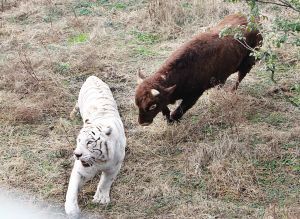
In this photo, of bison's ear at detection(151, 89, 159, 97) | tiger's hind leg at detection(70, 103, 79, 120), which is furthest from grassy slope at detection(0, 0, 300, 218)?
bison's ear at detection(151, 89, 159, 97)

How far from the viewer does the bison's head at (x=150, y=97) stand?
6207mm

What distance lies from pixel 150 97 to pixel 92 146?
1559 millimetres

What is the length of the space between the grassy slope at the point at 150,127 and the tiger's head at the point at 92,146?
724 millimetres

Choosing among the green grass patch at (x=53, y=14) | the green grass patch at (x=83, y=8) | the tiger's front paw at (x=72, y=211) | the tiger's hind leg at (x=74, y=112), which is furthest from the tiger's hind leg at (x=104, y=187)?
the green grass patch at (x=83, y=8)

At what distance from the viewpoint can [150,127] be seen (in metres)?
6.93

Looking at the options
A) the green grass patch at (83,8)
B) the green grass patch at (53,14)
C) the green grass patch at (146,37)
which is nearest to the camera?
the green grass patch at (146,37)

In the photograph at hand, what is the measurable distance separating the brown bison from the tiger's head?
134 cm

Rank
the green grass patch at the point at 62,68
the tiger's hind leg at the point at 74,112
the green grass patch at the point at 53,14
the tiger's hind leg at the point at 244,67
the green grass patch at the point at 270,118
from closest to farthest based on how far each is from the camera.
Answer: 1. the green grass patch at the point at 270,118
2. the tiger's hind leg at the point at 74,112
3. the tiger's hind leg at the point at 244,67
4. the green grass patch at the point at 62,68
5. the green grass patch at the point at 53,14

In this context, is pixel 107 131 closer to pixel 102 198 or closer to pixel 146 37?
pixel 102 198

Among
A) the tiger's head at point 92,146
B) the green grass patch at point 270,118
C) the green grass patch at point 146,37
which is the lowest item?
the green grass patch at point 146,37

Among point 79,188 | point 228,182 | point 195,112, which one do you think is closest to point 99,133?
point 79,188

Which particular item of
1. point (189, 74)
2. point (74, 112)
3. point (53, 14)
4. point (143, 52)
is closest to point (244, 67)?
point (189, 74)

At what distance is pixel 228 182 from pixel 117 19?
607cm

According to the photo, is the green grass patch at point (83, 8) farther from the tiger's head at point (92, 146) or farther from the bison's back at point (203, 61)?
the tiger's head at point (92, 146)
